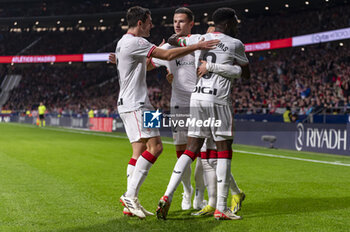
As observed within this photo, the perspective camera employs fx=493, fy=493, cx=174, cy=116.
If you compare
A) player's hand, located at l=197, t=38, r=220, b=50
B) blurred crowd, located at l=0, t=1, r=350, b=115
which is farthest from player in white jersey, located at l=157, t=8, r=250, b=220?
blurred crowd, located at l=0, t=1, r=350, b=115

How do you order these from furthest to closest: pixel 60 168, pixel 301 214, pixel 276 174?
pixel 60 168 < pixel 276 174 < pixel 301 214

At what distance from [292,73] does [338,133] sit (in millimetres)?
18949

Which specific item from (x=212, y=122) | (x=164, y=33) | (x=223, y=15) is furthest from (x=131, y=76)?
(x=164, y=33)

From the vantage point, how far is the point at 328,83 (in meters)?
28.0

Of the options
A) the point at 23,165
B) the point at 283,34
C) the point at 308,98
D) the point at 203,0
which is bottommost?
the point at 23,165

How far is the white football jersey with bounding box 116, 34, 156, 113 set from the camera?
5.54 metres

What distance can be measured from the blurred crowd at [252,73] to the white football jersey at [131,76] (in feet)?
52.3

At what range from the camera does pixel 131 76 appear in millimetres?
5629

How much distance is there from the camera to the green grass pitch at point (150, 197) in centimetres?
507

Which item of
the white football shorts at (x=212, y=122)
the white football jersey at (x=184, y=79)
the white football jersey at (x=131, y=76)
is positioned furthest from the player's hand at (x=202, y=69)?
the white football jersey at (x=184, y=79)

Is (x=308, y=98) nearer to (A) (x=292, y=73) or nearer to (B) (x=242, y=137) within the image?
(A) (x=292, y=73)

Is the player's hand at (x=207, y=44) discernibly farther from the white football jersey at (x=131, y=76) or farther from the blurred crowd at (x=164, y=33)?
the blurred crowd at (x=164, y=33)

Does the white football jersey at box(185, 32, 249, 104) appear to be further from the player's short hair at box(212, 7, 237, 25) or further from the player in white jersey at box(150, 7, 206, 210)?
the player in white jersey at box(150, 7, 206, 210)

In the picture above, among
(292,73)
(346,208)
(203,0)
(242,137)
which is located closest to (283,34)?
(292,73)
